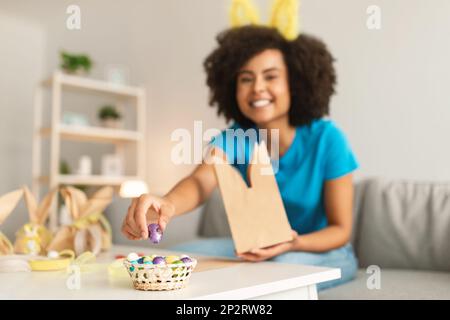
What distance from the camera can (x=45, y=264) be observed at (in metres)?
0.89

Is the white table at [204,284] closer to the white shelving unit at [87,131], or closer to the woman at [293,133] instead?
the woman at [293,133]

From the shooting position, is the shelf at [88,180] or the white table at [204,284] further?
the shelf at [88,180]

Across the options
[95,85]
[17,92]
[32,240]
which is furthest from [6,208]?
[17,92]

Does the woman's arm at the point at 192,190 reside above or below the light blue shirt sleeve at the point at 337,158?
below

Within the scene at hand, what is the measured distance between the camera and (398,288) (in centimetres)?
119

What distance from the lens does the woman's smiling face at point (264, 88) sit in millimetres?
1298

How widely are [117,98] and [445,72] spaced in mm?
2047

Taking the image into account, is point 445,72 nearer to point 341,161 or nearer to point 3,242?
point 341,161

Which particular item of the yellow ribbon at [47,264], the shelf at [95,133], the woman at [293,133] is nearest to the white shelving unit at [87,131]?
the shelf at [95,133]

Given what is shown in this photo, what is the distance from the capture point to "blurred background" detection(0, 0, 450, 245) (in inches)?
72.6

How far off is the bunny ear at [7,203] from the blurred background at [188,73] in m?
0.19

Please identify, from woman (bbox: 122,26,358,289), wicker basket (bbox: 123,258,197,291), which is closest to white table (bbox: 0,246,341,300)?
wicker basket (bbox: 123,258,197,291)
